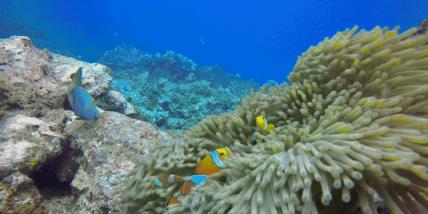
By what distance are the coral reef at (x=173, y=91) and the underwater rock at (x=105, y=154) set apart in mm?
3132

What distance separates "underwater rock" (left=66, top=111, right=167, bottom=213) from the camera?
3.34 metres

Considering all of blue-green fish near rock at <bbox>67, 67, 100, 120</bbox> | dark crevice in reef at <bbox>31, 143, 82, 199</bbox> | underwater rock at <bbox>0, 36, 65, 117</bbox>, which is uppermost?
underwater rock at <bbox>0, 36, 65, 117</bbox>

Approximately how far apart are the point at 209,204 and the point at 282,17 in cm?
9408

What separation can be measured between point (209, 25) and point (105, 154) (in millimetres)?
109374

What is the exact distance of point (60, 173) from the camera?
3816 millimetres

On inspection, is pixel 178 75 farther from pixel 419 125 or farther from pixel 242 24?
pixel 242 24

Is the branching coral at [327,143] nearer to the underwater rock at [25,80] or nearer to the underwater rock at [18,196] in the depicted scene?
the underwater rock at [18,196]

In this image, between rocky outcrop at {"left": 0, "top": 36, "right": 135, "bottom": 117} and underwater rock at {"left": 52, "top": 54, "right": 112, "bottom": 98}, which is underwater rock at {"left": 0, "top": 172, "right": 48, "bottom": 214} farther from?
underwater rock at {"left": 52, "top": 54, "right": 112, "bottom": 98}

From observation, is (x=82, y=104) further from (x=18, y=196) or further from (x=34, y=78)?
(x=18, y=196)

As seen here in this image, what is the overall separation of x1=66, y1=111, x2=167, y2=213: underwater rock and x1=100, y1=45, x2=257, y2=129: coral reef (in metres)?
3.13

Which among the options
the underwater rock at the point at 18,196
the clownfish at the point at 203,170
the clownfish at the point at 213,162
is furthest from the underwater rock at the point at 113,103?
the clownfish at the point at 213,162

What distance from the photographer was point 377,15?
4884 centimetres

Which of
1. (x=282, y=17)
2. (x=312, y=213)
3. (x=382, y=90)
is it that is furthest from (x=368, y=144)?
(x=282, y=17)

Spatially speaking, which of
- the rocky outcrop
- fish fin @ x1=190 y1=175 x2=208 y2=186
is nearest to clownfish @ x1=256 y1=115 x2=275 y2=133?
fish fin @ x1=190 y1=175 x2=208 y2=186
